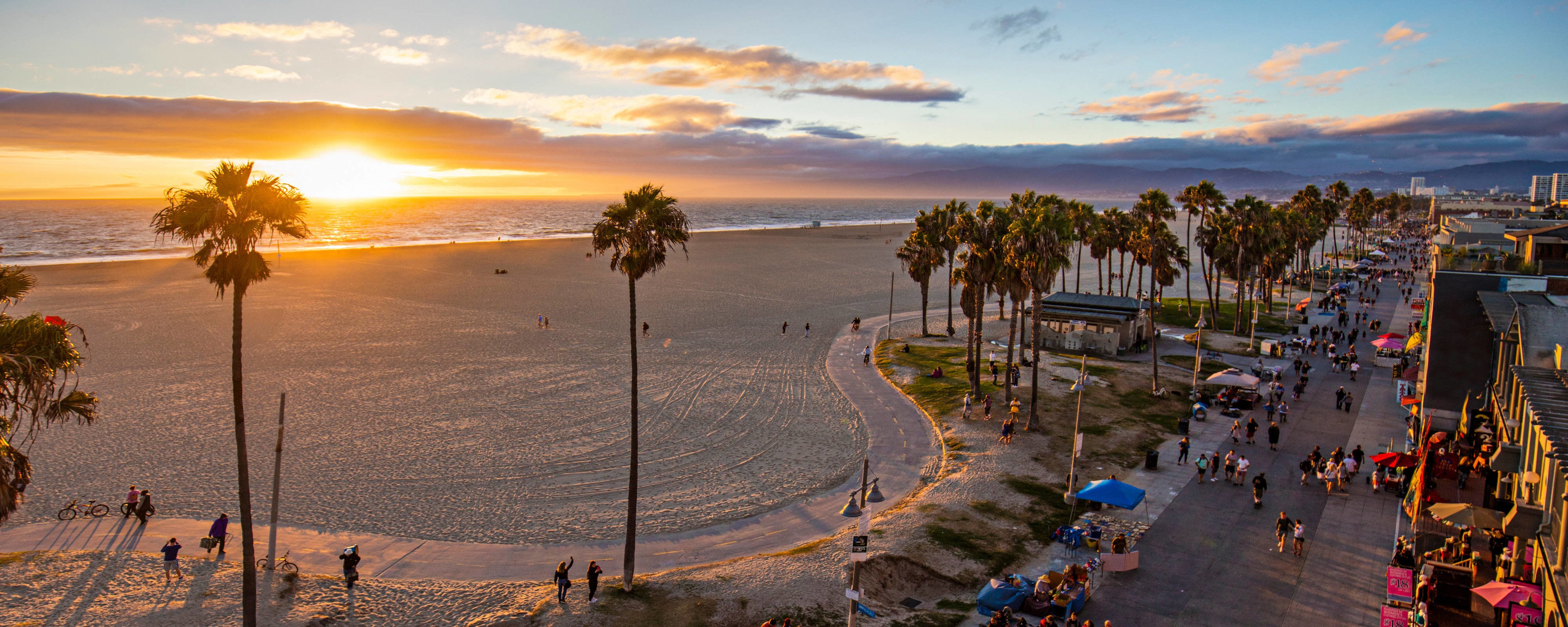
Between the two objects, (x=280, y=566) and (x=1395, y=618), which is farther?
(x=280, y=566)

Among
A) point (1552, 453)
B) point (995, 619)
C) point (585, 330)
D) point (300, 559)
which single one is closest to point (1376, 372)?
point (1552, 453)

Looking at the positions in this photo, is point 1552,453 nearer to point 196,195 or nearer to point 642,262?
point 642,262

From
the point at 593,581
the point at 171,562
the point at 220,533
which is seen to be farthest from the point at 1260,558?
the point at 171,562

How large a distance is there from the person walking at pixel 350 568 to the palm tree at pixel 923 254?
107ft

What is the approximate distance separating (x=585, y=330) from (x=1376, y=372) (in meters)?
47.2

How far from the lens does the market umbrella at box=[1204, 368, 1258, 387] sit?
112ft

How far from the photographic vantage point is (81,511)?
73.5 ft

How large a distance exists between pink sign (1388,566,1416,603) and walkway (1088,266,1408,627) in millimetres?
426

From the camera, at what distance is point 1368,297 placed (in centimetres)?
6500

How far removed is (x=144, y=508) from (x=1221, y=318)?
207 feet

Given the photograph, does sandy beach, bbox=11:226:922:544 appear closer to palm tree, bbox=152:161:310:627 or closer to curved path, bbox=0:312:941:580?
curved path, bbox=0:312:941:580

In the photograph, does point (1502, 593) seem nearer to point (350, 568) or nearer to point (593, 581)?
point (593, 581)

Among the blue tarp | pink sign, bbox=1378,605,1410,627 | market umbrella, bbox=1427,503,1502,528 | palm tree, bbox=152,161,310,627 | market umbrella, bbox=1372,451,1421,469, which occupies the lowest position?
pink sign, bbox=1378,605,1410,627

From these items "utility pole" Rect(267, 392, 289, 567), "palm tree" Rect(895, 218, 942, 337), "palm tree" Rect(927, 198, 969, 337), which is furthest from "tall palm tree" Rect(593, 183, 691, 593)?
"palm tree" Rect(927, 198, 969, 337)
